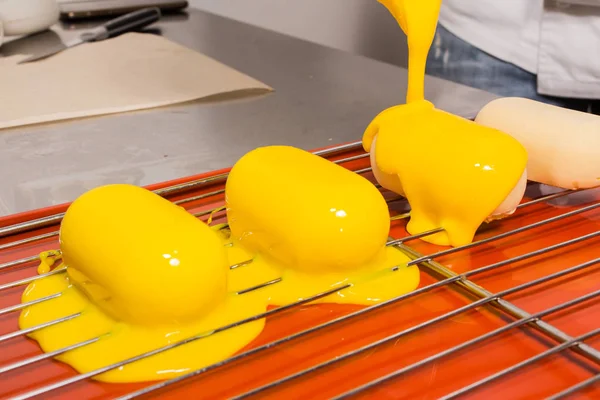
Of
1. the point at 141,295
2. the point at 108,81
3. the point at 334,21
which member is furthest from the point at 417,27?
the point at 334,21

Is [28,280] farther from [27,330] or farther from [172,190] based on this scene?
[172,190]

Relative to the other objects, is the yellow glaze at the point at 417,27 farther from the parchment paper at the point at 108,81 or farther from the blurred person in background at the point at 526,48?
the blurred person in background at the point at 526,48

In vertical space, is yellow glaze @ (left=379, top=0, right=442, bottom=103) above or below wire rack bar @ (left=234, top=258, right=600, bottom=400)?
above

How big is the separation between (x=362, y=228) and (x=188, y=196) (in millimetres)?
240

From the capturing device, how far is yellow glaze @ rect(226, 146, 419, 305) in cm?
48

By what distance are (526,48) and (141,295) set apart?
40.1 inches

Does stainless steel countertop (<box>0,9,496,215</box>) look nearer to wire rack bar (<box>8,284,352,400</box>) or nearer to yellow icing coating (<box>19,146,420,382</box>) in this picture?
yellow icing coating (<box>19,146,420,382</box>)

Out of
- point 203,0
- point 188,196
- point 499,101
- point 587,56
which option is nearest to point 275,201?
point 188,196

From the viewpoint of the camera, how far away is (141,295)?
419 millimetres

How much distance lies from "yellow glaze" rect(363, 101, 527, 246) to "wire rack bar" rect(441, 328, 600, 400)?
15cm

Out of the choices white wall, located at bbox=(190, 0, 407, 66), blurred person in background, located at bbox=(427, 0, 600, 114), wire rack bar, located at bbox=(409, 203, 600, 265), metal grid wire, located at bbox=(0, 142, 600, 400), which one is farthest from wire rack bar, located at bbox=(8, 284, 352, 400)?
white wall, located at bbox=(190, 0, 407, 66)

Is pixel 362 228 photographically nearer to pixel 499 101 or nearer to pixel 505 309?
pixel 505 309

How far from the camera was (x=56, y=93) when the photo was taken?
0.95 meters

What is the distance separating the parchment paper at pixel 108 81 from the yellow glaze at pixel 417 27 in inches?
14.3
